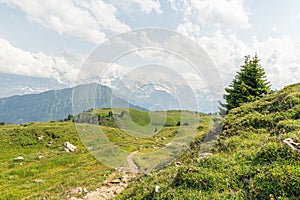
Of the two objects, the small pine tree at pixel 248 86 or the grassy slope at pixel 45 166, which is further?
the small pine tree at pixel 248 86

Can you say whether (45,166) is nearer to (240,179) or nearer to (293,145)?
(240,179)

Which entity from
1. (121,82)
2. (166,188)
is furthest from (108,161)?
(166,188)

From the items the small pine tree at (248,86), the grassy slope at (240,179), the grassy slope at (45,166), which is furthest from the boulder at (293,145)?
the small pine tree at (248,86)

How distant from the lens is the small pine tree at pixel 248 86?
4003 centimetres

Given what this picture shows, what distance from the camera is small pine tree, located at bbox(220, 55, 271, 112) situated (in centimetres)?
4003

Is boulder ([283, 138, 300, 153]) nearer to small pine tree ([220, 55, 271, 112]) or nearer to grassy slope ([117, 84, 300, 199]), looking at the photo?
grassy slope ([117, 84, 300, 199])

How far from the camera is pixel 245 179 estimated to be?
8078 mm

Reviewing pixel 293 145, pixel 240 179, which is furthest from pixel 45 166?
pixel 293 145

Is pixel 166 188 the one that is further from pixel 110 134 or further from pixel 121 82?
pixel 110 134

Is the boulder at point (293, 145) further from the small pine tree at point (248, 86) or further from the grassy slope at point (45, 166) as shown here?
the small pine tree at point (248, 86)

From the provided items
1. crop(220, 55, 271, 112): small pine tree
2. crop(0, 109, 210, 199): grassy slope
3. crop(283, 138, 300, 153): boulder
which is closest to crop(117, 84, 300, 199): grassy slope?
crop(283, 138, 300, 153): boulder

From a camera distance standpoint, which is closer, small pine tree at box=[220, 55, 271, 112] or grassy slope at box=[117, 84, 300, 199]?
grassy slope at box=[117, 84, 300, 199]

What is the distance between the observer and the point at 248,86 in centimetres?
4034

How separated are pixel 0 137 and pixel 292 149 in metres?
54.2
